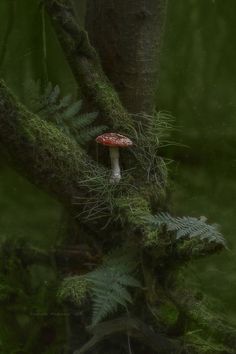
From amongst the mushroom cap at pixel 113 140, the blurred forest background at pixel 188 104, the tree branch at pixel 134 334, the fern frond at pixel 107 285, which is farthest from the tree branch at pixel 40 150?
the blurred forest background at pixel 188 104

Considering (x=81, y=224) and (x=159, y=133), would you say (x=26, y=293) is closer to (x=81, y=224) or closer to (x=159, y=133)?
(x=81, y=224)

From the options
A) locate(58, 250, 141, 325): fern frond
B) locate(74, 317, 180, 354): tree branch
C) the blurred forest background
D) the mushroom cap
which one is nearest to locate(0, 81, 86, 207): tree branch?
the mushroom cap

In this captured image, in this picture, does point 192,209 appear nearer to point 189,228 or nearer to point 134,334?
point 134,334

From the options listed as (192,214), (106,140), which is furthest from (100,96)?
(192,214)

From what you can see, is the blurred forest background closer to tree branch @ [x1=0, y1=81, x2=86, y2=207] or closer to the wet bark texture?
the wet bark texture

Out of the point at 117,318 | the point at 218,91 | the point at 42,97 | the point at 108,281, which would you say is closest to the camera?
the point at 108,281

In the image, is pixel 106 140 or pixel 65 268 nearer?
pixel 106 140
